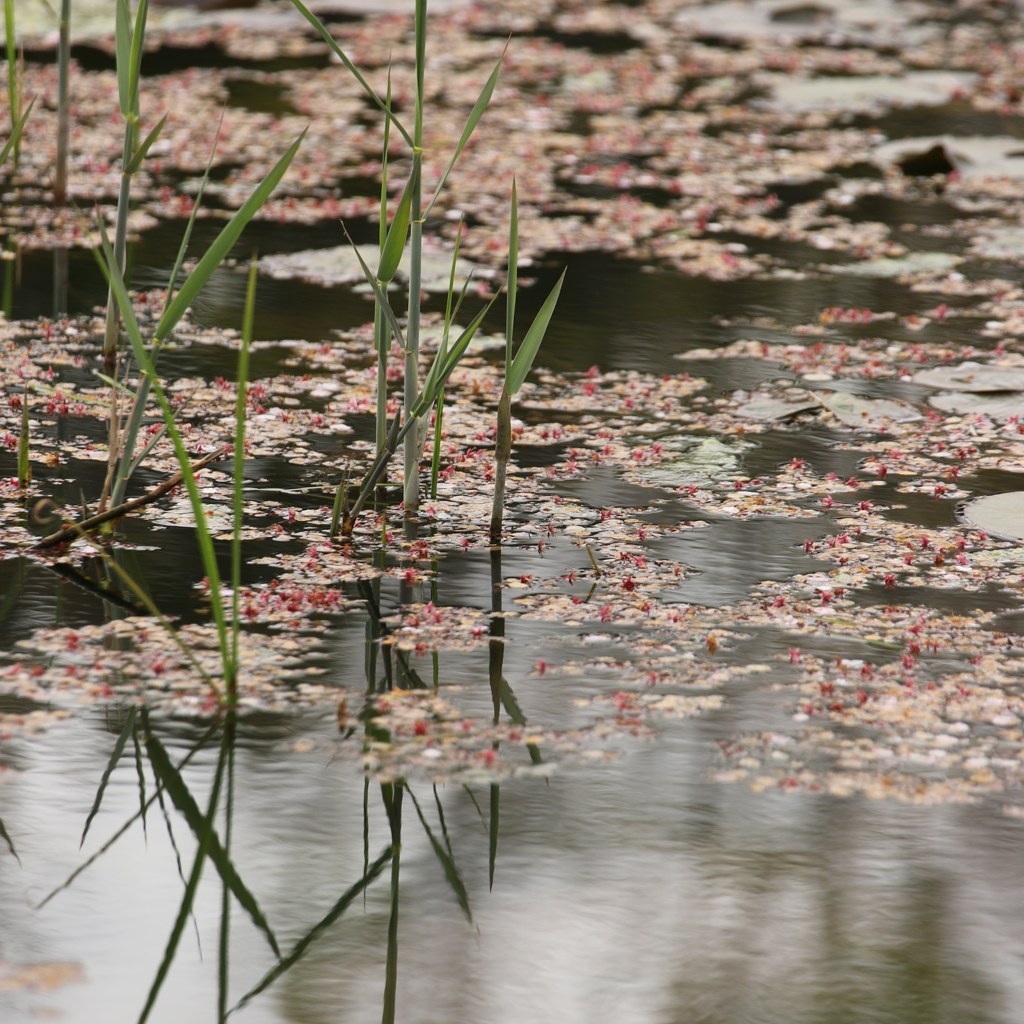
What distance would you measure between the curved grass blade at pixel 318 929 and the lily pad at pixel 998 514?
1603mm

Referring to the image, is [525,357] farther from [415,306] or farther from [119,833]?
[119,833]

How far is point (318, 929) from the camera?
2029 mm

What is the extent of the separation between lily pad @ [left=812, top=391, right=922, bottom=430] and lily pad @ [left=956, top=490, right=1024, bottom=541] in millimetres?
542

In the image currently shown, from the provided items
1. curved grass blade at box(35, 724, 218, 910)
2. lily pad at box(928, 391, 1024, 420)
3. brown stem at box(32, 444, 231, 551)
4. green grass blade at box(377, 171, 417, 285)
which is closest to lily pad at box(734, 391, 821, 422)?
lily pad at box(928, 391, 1024, 420)

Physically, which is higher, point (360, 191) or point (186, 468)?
point (360, 191)

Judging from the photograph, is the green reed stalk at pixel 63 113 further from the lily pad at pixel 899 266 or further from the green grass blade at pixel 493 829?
the green grass blade at pixel 493 829

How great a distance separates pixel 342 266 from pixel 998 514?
240 cm

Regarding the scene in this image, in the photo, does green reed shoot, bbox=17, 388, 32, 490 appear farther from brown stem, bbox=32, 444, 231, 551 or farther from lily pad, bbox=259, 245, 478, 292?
lily pad, bbox=259, 245, 478, 292

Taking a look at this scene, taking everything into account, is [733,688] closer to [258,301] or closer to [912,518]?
[912,518]

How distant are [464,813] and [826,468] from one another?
1.66m

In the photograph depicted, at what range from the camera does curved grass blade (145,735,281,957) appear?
2.05m

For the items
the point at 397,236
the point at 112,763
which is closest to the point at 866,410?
the point at 397,236

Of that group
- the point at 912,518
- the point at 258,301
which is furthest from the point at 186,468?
the point at 258,301

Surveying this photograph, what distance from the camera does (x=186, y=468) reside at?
2.28 meters
